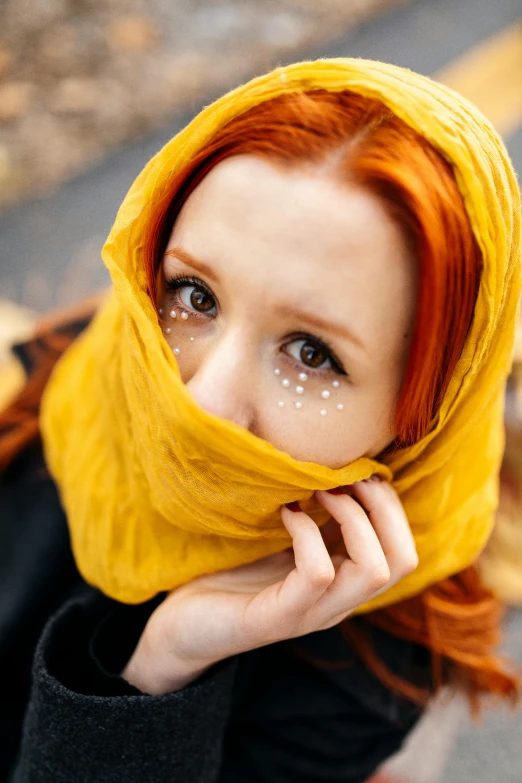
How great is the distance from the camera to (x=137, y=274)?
79cm

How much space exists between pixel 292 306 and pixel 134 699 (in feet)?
1.69

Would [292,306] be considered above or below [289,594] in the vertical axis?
above

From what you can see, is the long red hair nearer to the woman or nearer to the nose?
the woman

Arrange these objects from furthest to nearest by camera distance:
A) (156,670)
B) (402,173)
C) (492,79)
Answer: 1. (492,79)
2. (156,670)
3. (402,173)

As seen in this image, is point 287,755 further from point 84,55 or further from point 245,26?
point 245,26

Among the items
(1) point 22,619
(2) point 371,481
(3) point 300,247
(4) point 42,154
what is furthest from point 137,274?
(4) point 42,154

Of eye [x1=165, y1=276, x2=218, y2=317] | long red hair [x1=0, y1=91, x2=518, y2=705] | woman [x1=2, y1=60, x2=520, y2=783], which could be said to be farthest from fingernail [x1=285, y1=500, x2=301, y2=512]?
eye [x1=165, y1=276, x2=218, y2=317]

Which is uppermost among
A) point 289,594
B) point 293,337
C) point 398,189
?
point 398,189

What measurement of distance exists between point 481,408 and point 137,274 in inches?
17.0

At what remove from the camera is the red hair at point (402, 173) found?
0.65m

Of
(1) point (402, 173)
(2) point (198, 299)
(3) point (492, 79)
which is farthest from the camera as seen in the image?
(3) point (492, 79)

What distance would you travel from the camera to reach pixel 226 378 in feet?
2.29

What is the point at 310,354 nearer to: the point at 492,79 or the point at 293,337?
the point at 293,337

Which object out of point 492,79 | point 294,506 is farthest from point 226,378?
point 492,79
